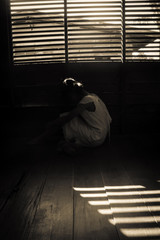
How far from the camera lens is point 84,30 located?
3854mm

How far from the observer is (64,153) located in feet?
10.8

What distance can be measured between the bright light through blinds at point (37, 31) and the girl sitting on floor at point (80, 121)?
31.4 inches

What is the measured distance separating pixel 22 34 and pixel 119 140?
210cm

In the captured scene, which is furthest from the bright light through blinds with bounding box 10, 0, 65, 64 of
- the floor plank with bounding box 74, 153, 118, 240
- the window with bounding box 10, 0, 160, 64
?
the floor plank with bounding box 74, 153, 118, 240

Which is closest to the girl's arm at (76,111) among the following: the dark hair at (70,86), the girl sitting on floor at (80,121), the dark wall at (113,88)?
the girl sitting on floor at (80,121)

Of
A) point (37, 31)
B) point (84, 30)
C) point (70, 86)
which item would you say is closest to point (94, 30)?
point (84, 30)

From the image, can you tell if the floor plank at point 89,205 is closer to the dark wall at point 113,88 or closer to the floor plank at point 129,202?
the floor plank at point 129,202

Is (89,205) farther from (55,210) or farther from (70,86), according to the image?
(70,86)

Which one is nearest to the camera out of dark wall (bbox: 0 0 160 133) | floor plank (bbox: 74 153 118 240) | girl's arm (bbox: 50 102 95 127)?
floor plank (bbox: 74 153 118 240)

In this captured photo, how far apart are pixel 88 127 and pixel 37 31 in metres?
1.62

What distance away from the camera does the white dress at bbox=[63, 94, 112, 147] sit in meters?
3.34

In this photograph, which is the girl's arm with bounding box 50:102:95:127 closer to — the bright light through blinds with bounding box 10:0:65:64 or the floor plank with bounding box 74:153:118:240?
the floor plank with bounding box 74:153:118:240

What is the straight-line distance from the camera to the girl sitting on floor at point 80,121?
10.7ft

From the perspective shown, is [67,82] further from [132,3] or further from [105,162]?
[132,3]
